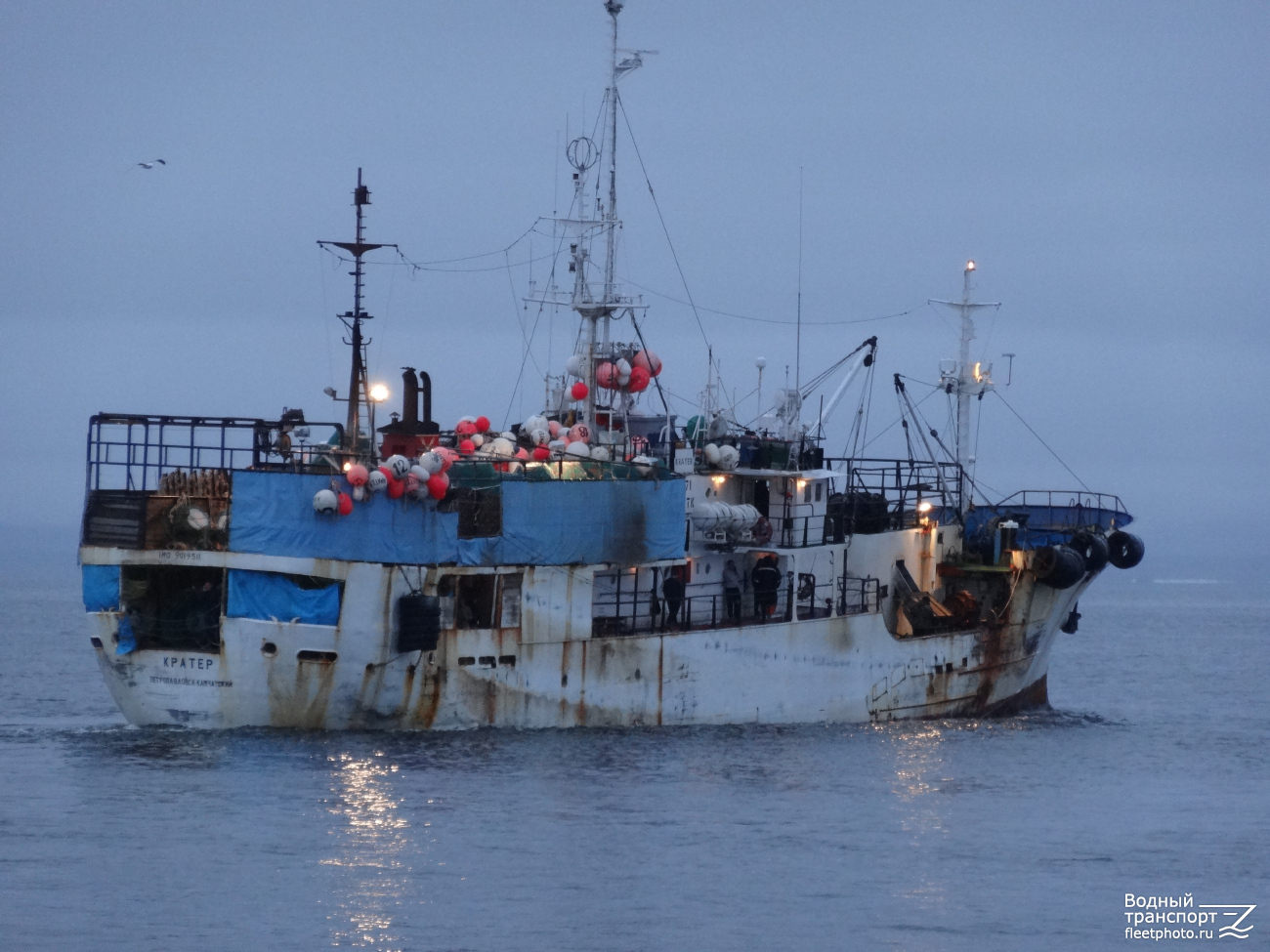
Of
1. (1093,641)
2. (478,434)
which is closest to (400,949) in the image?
(478,434)

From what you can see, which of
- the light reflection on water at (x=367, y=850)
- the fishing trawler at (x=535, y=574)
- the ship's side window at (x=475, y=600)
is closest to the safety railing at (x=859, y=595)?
the fishing trawler at (x=535, y=574)

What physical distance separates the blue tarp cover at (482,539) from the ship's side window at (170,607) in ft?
4.64

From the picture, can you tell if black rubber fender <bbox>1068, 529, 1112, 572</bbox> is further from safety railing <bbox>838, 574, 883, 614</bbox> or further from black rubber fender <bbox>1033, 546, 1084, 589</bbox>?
safety railing <bbox>838, 574, 883, 614</bbox>

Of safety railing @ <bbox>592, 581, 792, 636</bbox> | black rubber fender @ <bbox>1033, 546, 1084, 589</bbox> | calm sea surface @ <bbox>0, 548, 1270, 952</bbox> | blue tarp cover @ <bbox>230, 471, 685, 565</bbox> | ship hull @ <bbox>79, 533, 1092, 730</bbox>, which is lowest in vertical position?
calm sea surface @ <bbox>0, 548, 1270, 952</bbox>

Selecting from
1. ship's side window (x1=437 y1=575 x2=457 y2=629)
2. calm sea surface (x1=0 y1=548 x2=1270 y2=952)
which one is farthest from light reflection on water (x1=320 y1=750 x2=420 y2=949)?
ship's side window (x1=437 y1=575 x2=457 y2=629)

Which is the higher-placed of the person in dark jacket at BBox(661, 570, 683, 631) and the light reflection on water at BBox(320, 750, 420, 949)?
the person in dark jacket at BBox(661, 570, 683, 631)

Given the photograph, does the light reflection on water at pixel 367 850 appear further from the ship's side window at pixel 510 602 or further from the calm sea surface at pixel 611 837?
the ship's side window at pixel 510 602

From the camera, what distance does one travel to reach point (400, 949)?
23297 mm

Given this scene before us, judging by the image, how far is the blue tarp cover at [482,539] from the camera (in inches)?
1325

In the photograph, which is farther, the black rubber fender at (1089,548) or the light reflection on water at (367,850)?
the black rubber fender at (1089,548)

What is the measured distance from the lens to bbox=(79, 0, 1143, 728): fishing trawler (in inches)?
1326

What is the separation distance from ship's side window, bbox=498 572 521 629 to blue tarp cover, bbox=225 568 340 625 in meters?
3.23

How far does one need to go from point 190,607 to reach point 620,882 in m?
11.6

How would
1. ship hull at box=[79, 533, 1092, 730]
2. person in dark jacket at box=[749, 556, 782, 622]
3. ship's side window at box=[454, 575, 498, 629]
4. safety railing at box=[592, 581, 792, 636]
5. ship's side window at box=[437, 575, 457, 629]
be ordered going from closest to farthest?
1. ship hull at box=[79, 533, 1092, 730]
2. ship's side window at box=[437, 575, 457, 629]
3. ship's side window at box=[454, 575, 498, 629]
4. safety railing at box=[592, 581, 792, 636]
5. person in dark jacket at box=[749, 556, 782, 622]
